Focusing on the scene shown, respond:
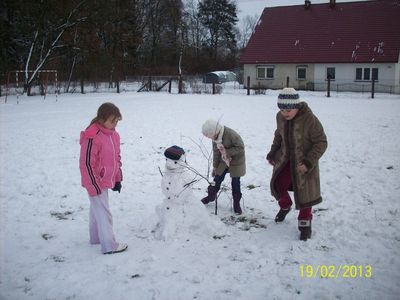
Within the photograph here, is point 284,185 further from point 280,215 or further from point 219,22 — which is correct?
point 219,22

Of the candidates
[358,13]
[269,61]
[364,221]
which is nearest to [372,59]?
[358,13]

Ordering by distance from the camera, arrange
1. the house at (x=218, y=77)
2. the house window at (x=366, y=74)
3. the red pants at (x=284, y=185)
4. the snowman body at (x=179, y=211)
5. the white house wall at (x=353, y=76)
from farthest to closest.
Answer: the house at (x=218, y=77) → the house window at (x=366, y=74) → the white house wall at (x=353, y=76) → the red pants at (x=284, y=185) → the snowman body at (x=179, y=211)

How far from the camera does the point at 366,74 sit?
→ 1202 inches

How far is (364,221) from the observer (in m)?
5.01

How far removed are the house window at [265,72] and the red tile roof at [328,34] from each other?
81 cm

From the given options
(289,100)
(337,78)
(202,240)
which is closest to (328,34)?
(337,78)

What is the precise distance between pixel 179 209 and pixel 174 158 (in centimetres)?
64

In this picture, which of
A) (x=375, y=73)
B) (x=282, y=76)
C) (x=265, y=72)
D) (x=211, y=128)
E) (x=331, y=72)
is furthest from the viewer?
(x=265, y=72)

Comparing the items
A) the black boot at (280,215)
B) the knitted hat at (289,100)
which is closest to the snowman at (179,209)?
the black boot at (280,215)

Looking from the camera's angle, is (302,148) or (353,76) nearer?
(302,148)

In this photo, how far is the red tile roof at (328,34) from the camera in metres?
30.5

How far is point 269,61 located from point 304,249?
3102 centimetres

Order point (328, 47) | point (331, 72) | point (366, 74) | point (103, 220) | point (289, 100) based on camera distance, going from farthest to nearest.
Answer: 1. point (328, 47)
2. point (331, 72)
3. point (366, 74)
4. point (289, 100)
5. point (103, 220)

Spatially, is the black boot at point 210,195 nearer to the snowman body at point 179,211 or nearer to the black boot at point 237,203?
the black boot at point 237,203
